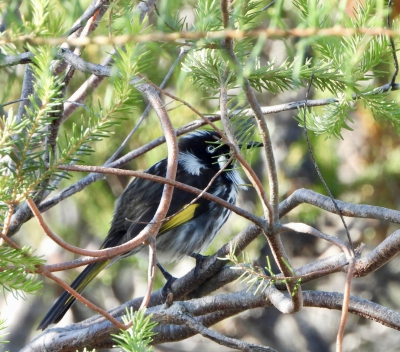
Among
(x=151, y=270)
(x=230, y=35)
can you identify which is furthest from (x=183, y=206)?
(x=230, y=35)

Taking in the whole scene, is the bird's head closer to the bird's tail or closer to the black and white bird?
the black and white bird

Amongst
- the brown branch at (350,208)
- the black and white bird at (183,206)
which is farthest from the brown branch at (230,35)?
the black and white bird at (183,206)

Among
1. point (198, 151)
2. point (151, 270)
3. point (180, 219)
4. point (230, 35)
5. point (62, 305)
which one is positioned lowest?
point (62, 305)

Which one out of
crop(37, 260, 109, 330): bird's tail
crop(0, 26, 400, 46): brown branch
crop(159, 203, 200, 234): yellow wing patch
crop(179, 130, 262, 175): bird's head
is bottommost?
crop(37, 260, 109, 330): bird's tail

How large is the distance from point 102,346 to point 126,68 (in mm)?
1325

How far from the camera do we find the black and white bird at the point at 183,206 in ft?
9.91

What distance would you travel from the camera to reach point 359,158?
432cm

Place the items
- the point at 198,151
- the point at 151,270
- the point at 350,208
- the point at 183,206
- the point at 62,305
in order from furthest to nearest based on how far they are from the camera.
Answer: the point at 198,151, the point at 183,206, the point at 62,305, the point at 350,208, the point at 151,270

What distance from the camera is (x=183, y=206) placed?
9.77ft

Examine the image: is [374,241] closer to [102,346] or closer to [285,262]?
[102,346]

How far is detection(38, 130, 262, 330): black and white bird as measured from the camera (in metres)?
3.02

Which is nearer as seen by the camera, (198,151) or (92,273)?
(92,273)

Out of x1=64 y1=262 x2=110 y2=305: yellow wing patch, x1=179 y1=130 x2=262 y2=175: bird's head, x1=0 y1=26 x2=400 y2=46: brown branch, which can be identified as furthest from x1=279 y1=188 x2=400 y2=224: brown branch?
x1=179 y1=130 x2=262 y2=175: bird's head

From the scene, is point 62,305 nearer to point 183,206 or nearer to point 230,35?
point 183,206
